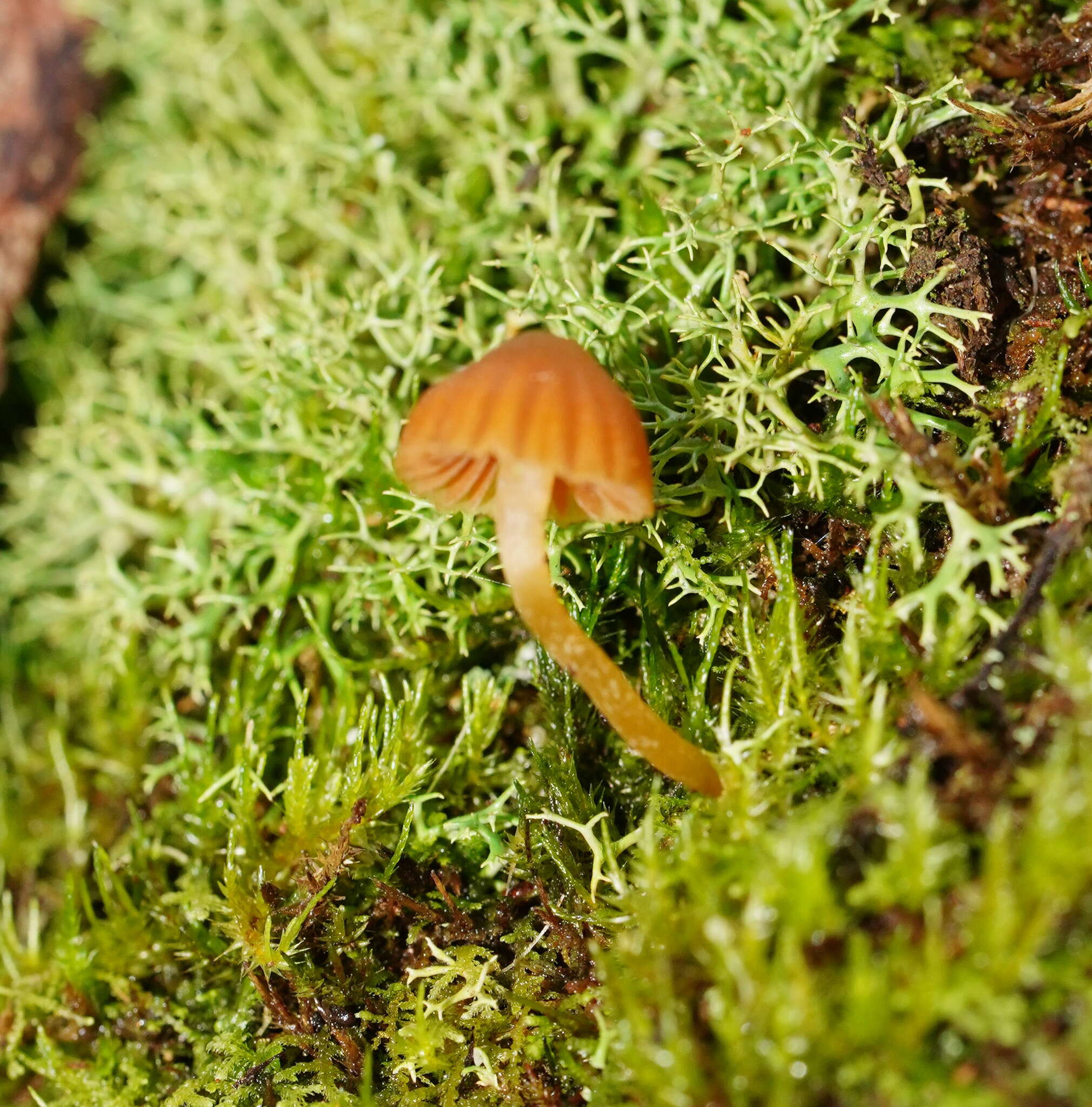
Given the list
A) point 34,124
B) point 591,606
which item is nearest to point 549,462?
point 591,606

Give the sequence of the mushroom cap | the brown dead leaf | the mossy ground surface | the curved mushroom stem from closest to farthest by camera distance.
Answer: the mossy ground surface
the mushroom cap
the curved mushroom stem
the brown dead leaf

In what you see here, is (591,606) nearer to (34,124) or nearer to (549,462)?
(549,462)

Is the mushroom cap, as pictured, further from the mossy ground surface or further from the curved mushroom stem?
the mossy ground surface

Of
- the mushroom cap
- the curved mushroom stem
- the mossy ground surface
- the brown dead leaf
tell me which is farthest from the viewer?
the brown dead leaf

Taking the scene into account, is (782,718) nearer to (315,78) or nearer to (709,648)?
(709,648)

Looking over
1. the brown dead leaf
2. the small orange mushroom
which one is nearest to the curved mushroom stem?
the small orange mushroom

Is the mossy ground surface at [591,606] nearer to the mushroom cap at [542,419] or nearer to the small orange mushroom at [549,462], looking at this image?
the small orange mushroom at [549,462]
